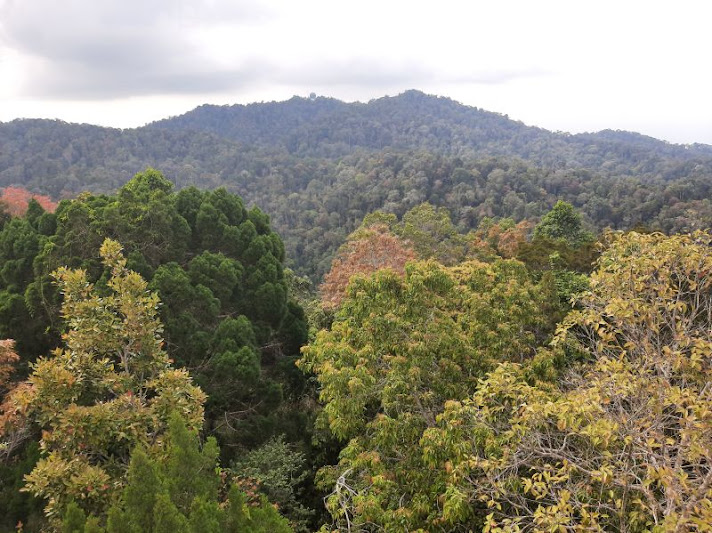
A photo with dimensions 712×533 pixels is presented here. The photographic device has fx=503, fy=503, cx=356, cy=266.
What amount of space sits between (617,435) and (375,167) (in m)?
71.1

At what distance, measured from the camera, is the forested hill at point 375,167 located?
50938 millimetres

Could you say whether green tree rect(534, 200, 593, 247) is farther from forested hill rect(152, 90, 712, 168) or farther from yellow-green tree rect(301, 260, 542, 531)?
forested hill rect(152, 90, 712, 168)

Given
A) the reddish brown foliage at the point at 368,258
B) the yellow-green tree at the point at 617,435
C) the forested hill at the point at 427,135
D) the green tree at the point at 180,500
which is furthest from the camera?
the forested hill at the point at 427,135

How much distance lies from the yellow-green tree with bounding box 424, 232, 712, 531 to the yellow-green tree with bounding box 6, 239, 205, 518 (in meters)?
3.51

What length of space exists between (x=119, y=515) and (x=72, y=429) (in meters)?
1.61

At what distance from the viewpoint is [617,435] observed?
15.6 ft

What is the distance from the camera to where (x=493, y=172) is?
199 feet

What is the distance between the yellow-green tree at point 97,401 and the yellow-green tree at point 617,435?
351 cm

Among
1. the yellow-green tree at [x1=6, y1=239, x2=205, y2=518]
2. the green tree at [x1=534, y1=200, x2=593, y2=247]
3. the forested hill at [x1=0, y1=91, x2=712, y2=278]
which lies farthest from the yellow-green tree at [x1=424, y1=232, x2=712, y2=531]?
the forested hill at [x1=0, y1=91, x2=712, y2=278]

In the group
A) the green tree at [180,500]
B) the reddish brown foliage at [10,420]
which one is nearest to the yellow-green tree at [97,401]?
the green tree at [180,500]

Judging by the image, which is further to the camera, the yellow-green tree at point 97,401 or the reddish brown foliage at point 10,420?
the reddish brown foliage at point 10,420

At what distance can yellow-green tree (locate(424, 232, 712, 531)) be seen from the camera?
410 centimetres

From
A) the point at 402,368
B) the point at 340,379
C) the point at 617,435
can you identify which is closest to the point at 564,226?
the point at 402,368

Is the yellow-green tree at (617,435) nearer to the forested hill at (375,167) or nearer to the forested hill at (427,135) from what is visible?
the forested hill at (375,167)
